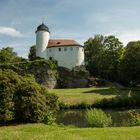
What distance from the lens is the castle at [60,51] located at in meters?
89.1

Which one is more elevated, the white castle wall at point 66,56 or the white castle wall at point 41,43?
the white castle wall at point 41,43

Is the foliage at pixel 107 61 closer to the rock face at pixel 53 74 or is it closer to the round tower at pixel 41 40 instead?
the rock face at pixel 53 74

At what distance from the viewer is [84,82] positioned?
8181 centimetres

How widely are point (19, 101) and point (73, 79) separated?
57064mm

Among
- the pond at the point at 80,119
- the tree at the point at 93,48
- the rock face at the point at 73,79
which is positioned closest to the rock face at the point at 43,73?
the rock face at the point at 73,79

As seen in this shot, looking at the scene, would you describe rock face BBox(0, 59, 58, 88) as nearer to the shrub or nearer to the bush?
the shrub

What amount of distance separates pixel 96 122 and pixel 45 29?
67.4 metres

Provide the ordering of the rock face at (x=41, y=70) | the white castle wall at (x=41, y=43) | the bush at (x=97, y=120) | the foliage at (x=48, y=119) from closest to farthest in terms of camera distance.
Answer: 1. the bush at (x=97, y=120)
2. the foliage at (x=48, y=119)
3. the rock face at (x=41, y=70)
4. the white castle wall at (x=41, y=43)

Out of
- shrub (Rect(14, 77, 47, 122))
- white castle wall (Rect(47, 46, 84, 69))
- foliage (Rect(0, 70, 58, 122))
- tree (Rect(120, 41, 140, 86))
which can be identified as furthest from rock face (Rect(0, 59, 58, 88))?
shrub (Rect(14, 77, 47, 122))

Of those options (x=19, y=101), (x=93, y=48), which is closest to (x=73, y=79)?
(x=93, y=48)

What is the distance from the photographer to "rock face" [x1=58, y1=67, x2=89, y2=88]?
81.8 metres

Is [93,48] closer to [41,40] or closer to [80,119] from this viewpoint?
[41,40]

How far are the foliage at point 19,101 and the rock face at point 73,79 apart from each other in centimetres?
5543

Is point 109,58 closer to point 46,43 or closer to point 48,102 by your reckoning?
point 46,43
